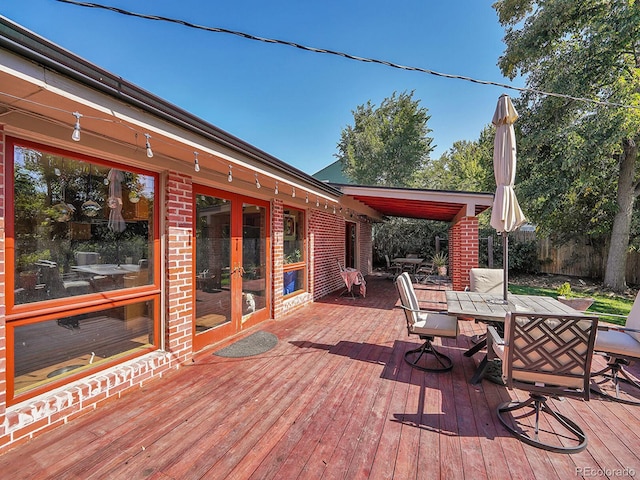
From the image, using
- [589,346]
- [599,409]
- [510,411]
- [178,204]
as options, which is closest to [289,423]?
A: [510,411]

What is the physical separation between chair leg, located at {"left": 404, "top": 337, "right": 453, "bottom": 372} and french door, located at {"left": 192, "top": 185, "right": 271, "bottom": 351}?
106 inches

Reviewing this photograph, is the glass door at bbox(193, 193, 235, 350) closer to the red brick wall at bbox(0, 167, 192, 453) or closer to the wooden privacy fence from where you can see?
the red brick wall at bbox(0, 167, 192, 453)

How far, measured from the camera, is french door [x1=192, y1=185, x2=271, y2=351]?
391cm

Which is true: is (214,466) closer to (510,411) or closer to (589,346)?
(510,411)

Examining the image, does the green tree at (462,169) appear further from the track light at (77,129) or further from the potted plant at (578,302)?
the track light at (77,129)

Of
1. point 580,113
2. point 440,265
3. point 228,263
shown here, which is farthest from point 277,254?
point 580,113

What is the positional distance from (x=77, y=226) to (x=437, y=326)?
4006 mm

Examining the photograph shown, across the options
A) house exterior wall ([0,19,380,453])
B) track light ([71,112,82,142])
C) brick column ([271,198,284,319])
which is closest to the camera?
track light ([71,112,82,142])

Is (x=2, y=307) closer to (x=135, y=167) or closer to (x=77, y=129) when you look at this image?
(x=77, y=129)

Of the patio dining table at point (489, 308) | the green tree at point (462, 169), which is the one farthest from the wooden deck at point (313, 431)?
the green tree at point (462, 169)

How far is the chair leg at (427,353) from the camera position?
357 centimetres

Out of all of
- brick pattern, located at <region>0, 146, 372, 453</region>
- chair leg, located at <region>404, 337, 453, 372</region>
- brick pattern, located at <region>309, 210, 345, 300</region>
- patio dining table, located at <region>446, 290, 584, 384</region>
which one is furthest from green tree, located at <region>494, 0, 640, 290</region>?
brick pattern, located at <region>0, 146, 372, 453</region>

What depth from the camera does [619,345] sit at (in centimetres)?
301

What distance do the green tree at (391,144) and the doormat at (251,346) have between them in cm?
1754
